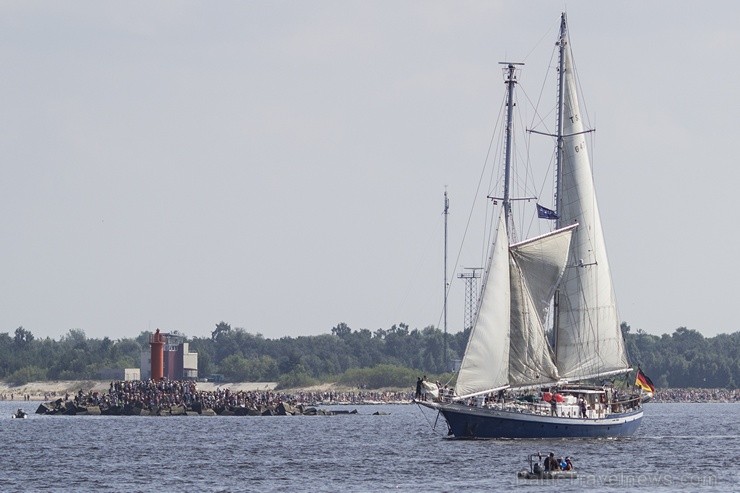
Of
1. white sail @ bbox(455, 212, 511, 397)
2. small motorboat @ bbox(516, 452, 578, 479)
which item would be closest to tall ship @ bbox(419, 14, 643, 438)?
white sail @ bbox(455, 212, 511, 397)

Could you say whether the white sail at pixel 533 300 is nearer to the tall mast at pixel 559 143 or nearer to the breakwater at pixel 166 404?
the tall mast at pixel 559 143

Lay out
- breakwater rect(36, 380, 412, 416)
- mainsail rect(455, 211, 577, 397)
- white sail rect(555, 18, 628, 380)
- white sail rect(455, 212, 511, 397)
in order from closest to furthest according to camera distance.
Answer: white sail rect(455, 212, 511, 397) → mainsail rect(455, 211, 577, 397) → white sail rect(555, 18, 628, 380) → breakwater rect(36, 380, 412, 416)

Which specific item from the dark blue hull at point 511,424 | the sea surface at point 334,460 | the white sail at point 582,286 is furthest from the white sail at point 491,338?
the white sail at point 582,286

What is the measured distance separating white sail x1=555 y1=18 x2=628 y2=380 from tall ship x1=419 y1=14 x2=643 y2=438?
0.06 meters

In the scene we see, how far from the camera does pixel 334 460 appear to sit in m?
89.6

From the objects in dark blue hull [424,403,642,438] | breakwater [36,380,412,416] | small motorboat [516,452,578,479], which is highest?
breakwater [36,380,412,416]

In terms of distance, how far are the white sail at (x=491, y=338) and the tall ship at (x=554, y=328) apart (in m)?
0.06

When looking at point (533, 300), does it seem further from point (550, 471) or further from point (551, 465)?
point (550, 471)

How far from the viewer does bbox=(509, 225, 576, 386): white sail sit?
94.8 meters

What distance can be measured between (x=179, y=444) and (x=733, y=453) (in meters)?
35.1

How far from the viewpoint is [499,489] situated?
70812 mm

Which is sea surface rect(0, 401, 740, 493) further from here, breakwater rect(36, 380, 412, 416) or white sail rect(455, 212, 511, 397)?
breakwater rect(36, 380, 412, 416)

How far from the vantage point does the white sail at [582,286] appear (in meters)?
102

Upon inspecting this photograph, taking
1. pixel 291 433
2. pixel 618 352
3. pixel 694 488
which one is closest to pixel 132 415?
pixel 291 433
